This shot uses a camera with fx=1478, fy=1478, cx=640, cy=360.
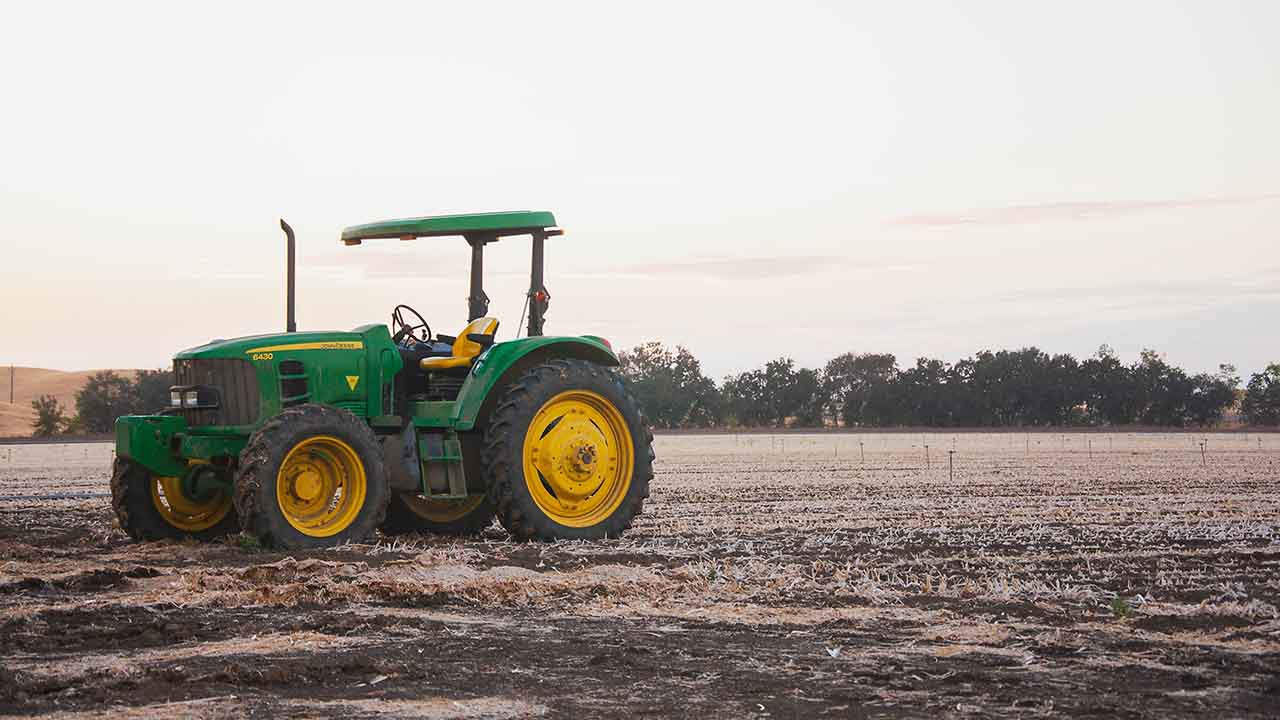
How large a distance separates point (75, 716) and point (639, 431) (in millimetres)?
8201

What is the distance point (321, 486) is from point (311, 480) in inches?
5.4

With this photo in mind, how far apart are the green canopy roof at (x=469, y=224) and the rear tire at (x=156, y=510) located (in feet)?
9.92

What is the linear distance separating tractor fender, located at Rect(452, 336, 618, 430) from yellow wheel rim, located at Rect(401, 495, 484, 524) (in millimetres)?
1432

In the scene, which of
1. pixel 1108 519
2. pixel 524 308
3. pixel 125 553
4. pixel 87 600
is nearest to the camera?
pixel 87 600

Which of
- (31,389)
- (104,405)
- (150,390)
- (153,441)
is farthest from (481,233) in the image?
(31,389)

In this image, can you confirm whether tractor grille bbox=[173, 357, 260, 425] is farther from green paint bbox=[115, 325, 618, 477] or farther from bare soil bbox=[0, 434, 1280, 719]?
bare soil bbox=[0, 434, 1280, 719]

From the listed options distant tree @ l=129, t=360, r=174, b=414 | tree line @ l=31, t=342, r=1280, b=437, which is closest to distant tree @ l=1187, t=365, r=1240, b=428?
tree line @ l=31, t=342, r=1280, b=437

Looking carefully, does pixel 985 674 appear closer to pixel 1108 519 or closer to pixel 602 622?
pixel 602 622

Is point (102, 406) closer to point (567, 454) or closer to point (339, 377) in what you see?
point (339, 377)

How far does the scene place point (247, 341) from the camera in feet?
42.2

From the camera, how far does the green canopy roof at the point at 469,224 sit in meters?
13.5

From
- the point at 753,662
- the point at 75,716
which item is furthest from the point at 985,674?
the point at 75,716

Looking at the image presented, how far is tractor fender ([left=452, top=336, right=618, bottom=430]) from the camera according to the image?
13047 mm

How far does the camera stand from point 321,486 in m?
12.5
